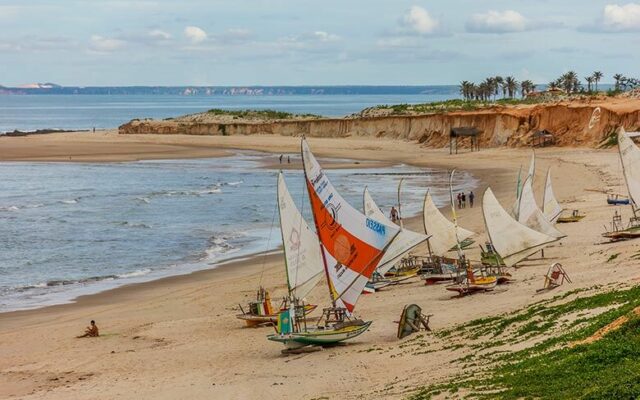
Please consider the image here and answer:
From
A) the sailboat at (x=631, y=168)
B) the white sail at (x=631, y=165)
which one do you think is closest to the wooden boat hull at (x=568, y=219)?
the sailboat at (x=631, y=168)

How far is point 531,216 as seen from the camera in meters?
37.0

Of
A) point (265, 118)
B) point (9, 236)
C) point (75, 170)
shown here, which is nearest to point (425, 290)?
point (9, 236)

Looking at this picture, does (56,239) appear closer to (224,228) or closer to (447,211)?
(224,228)

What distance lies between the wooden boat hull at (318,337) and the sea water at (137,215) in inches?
581

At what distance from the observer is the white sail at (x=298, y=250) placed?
28188 millimetres

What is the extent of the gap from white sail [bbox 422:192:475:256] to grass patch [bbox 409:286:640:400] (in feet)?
44.8

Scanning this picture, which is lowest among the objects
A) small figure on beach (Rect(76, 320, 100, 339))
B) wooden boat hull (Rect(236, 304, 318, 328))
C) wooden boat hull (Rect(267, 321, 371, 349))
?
small figure on beach (Rect(76, 320, 100, 339))

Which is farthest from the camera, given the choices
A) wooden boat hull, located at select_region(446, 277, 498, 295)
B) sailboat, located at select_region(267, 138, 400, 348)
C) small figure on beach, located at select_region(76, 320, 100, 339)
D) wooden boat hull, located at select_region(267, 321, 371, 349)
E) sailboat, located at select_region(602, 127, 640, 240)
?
sailboat, located at select_region(602, 127, 640, 240)

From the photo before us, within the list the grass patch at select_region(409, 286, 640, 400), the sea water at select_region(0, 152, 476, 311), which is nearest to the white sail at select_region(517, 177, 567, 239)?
the sea water at select_region(0, 152, 476, 311)

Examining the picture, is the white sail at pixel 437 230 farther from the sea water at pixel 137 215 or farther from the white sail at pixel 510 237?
the sea water at pixel 137 215

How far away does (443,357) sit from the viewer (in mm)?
21922

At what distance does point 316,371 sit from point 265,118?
5141 inches

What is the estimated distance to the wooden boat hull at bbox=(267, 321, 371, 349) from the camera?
83.9ft

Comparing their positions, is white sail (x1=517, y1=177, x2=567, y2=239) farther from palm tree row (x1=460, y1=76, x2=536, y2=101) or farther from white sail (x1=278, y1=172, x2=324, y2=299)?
palm tree row (x1=460, y1=76, x2=536, y2=101)
